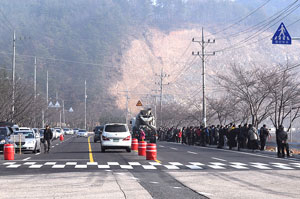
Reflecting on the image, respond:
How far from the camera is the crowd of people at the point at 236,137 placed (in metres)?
31.2

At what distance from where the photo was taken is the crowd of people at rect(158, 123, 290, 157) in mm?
31203

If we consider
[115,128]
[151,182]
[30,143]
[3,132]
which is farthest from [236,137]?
[151,182]

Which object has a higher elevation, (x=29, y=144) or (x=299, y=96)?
(x=299, y=96)

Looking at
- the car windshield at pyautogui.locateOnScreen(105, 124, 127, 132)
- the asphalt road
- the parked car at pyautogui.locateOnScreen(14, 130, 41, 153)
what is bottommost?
the asphalt road

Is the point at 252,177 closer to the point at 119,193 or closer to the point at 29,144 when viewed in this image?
the point at 119,193

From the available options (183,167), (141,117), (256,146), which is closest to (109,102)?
(141,117)

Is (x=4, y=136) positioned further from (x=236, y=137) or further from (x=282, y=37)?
(x=282, y=37)

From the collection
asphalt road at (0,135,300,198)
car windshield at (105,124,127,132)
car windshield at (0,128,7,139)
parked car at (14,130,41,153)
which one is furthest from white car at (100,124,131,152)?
asphalt road at (0,135,300,198)

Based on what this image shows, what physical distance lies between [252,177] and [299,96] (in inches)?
1620

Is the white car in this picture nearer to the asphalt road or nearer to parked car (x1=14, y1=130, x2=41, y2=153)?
parked car (x1=14, y1=130, x2=41, y2=153)

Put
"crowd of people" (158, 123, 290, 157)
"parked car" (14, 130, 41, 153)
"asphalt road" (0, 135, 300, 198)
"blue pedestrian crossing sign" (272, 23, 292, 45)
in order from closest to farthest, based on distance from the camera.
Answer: "asphalt road" (0, 135, 300, 198)
"blue pedestrian crossing sign" (272, 23, 292, 45)
"crowd of people" (158, 123, 290, 157)
"parked car" (14, 130, 41, 153)

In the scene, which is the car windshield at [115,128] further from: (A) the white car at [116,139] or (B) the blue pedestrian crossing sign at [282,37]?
(B) the blue pedestrian crossing sign at [282,37]

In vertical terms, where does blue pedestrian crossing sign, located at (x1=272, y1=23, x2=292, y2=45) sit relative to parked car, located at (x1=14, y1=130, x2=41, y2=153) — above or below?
above

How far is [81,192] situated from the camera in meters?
14.1
